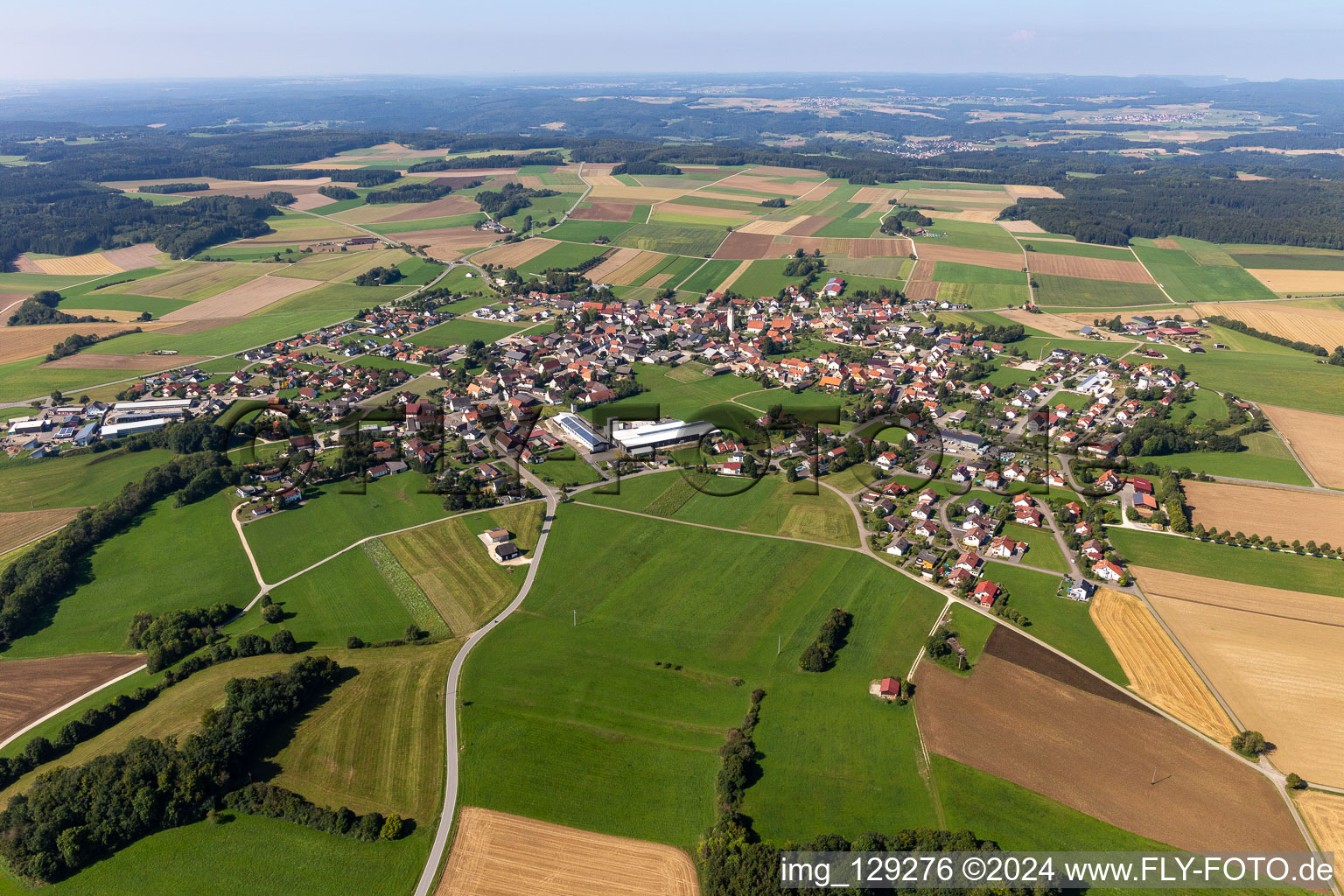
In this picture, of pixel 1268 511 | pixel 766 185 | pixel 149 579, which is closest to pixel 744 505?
pixel 1268 511

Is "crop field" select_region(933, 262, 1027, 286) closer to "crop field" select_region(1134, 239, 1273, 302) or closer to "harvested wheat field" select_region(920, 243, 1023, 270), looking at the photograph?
"harvested wheat field" select_region(920, 243, 1023, 270)

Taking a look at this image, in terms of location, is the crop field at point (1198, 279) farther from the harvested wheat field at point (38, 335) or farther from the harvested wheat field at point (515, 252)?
the harvested wheat field at point (38, 335)

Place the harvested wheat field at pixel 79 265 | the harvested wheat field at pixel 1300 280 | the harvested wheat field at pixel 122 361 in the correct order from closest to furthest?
the harvested wheat field at pixel 122 361, the harvested wheat field at pixel 1300 280, the harvested wheat field at pixel 79 265

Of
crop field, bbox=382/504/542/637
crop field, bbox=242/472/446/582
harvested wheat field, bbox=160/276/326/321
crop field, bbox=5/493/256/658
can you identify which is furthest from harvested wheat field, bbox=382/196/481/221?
crop field, bbox=382/504/542/637

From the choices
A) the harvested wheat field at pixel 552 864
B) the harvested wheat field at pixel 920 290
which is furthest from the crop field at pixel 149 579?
the harvested wheat field at pixel 920 290

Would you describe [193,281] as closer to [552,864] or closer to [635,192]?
Answer: [635,192]
